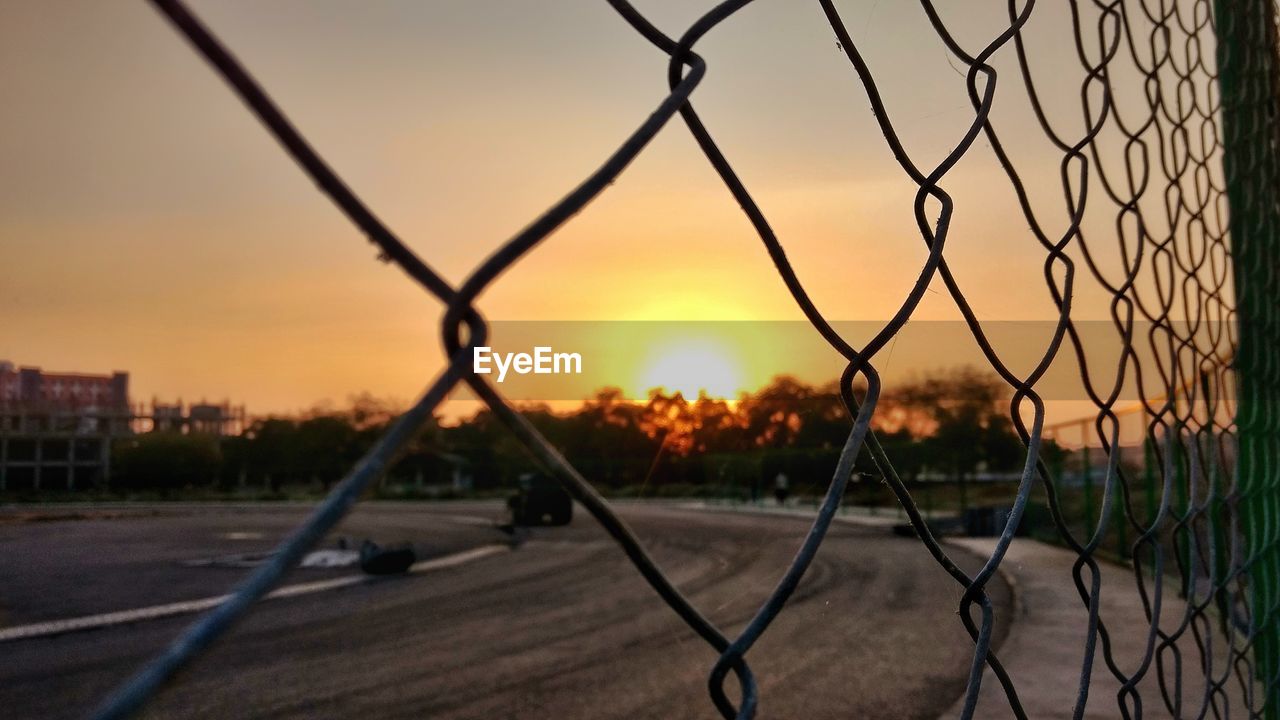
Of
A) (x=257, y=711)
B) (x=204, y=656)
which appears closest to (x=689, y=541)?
(x=257, y=711)

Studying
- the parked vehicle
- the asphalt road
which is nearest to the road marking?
the asphalt road

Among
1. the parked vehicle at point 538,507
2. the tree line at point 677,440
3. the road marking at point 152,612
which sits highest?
the tree line at point 677,440

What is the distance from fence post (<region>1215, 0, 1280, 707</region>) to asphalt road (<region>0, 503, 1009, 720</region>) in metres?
0.91

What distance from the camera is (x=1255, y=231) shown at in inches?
74.4

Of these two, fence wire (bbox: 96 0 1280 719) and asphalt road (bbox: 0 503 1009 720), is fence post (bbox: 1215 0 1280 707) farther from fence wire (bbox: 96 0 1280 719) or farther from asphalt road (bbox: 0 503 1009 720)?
asphalt road (bbox: 0 503 1009 720)

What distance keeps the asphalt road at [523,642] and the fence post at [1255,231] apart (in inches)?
35.7

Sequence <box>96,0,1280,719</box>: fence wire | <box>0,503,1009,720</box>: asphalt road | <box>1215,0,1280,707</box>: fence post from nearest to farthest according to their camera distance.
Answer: <box>96,0,1280,719</box>: fence wire < <box>1215,0,1280,707</box>: fence post < <box>0,503,1009,720</box>: asphalt road

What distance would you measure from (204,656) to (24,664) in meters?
7.78

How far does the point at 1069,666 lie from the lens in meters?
4.79

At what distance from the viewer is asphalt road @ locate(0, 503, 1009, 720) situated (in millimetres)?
5145

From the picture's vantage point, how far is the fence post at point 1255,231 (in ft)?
5.97

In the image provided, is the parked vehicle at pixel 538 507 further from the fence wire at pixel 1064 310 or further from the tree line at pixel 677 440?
the fence wire at pixel 1064 310

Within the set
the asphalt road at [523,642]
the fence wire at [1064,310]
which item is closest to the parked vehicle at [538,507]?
the asphalt road at [523,642]

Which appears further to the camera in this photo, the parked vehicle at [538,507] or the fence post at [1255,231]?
the parked vehicle at [538,507]
